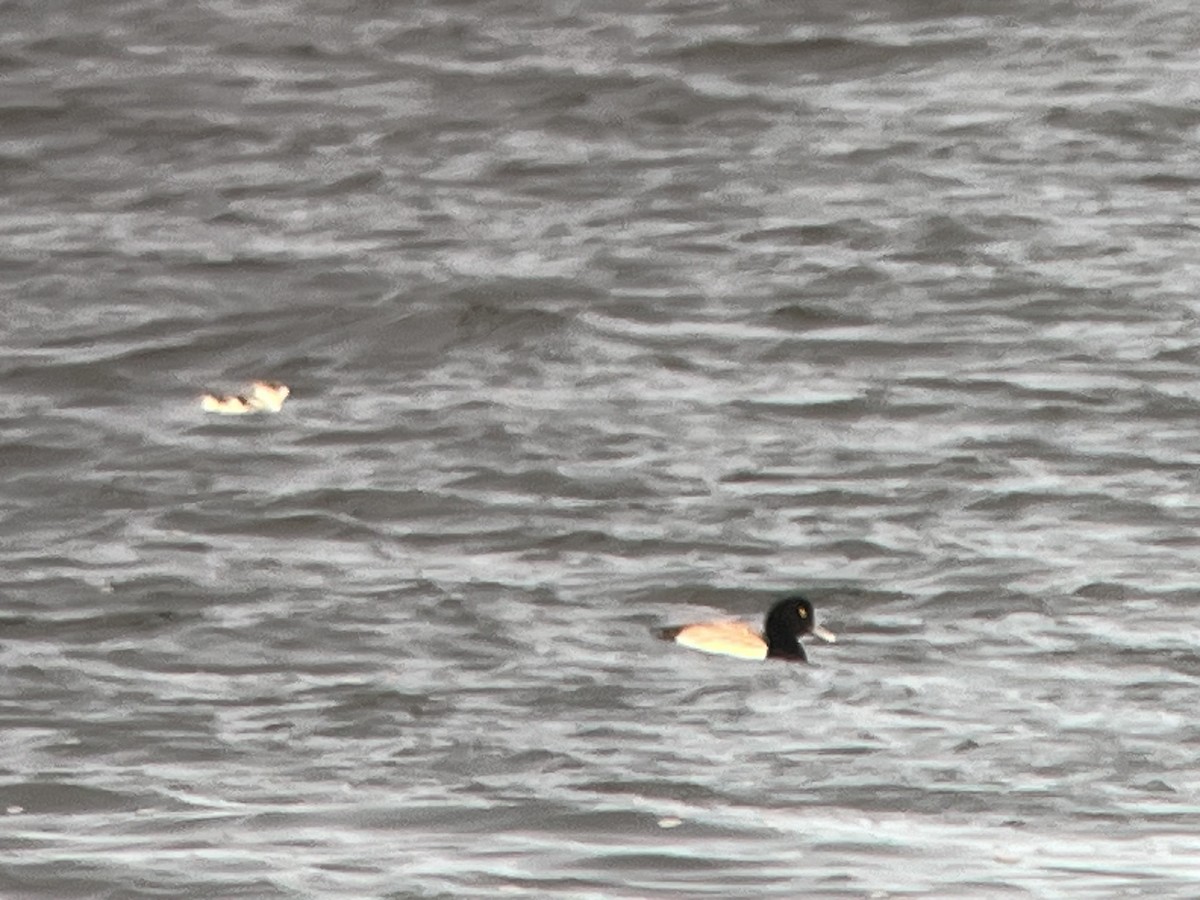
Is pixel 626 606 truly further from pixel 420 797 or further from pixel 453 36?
pixel 453 36

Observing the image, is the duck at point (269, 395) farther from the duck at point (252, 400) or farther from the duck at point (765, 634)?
the duck at point (765, 634)

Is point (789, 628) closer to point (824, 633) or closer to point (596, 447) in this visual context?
point (824, 633)

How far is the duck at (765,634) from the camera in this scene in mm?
10102

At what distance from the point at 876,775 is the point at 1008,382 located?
437 cm

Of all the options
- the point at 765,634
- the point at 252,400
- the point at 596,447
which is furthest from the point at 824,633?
the point at 252,400

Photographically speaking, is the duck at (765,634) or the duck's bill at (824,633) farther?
the duck's bill at (824,633)

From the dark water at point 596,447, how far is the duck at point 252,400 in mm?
94

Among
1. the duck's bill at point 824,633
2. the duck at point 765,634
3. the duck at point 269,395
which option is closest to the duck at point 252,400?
the duck at point 269,395

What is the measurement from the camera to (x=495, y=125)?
16.2 meters

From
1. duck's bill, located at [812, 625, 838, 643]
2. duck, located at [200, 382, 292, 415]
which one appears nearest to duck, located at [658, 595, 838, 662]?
duck's bill, located at [812, 625, 838, 643]

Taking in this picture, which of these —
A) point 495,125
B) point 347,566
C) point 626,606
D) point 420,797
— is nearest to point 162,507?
point 347,566

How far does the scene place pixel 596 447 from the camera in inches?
493

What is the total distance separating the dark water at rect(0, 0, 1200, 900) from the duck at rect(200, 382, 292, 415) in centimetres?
9

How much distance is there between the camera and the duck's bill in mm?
10383
